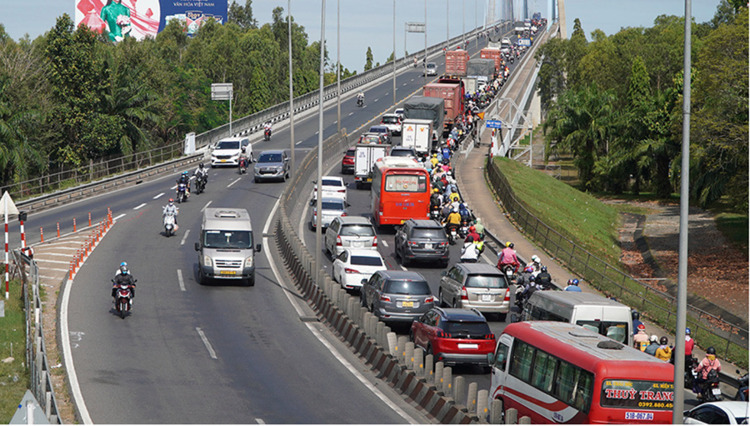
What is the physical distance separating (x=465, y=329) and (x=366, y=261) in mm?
9703

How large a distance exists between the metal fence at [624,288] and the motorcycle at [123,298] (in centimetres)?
1631

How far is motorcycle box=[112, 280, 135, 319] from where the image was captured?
2770cm

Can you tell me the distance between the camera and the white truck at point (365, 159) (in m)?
54.0

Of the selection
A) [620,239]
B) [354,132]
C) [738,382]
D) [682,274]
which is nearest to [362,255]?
[738,382]

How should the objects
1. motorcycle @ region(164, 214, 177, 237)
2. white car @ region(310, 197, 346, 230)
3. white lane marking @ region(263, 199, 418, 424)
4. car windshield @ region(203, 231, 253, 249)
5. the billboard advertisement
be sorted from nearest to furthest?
1. white lane marking @ region(263, 199, 418, 424)
2. car windshield @ region(203, 231, 253, 249)
3. motorcycle @ region(164, 214, 177, 237)
4. white car @ region(310, 197, 346, 230)
5. the billboard advertisement

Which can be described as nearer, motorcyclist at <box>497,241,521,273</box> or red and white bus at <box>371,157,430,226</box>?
motorcyclist at <box>497,241,521,273</box>

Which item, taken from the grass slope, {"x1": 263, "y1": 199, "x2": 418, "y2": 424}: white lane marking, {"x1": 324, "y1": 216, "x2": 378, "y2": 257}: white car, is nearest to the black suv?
{"x1": 324, "y1": 216, "x2": 378, "y2": 257}: white car

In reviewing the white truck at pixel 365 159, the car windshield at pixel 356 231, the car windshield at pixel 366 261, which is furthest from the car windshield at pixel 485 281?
the white truck at pixel 365 159

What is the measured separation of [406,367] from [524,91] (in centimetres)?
8489

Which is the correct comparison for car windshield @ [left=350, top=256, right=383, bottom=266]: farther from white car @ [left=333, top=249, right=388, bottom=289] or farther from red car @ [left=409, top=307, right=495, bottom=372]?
red car @ [left=409, top=307, right=495, bottom=372]

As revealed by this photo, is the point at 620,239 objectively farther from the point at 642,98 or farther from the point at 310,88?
the point at 310,88

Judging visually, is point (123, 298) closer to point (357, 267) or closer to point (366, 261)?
point (357, 267)

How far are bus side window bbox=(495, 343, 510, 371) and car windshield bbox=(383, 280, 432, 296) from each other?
333 inches

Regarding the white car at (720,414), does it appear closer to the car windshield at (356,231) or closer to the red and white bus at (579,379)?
the red and white bus at (579,379)
